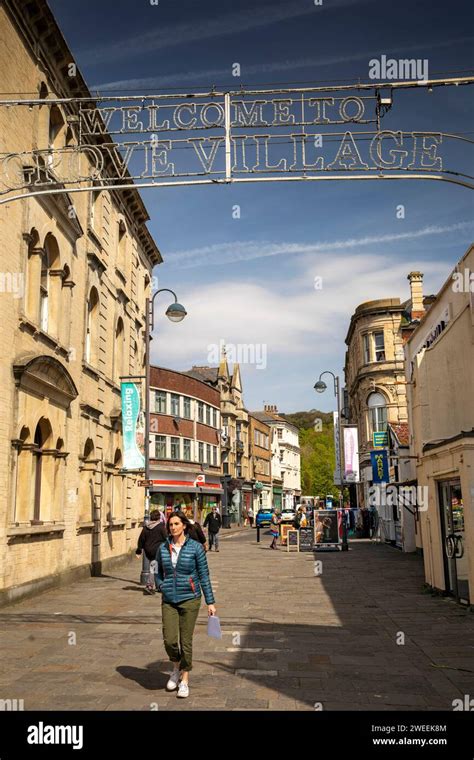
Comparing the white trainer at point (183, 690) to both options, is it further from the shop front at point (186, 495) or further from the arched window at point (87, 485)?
the shop front at point (186, 495)

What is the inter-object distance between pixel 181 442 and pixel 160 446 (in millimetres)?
2620

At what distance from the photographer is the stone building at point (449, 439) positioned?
1227 cm

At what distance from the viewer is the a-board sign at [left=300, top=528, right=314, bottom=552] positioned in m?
29.6

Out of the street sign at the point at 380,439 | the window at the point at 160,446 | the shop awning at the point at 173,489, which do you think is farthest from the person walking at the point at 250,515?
the street sign at the point at 380,439

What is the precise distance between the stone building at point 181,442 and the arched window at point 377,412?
12041mm

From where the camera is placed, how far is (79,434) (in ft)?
60.1

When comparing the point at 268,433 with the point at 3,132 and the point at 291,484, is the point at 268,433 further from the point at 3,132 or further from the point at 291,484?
the point at 3,132

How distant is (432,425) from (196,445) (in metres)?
34.2

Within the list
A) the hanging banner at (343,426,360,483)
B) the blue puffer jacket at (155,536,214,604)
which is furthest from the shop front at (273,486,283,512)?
the blue puffer jacket at (155,536,214,604)

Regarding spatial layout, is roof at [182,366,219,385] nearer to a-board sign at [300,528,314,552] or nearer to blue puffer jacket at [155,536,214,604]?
a-board sign at [300,528,314,552]

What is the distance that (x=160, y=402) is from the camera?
154 ft

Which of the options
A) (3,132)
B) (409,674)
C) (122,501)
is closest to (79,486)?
(122,501)

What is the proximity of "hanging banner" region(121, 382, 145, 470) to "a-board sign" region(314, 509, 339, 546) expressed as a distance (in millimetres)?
10715

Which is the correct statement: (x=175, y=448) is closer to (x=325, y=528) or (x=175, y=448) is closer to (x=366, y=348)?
(x=366, y=348)
